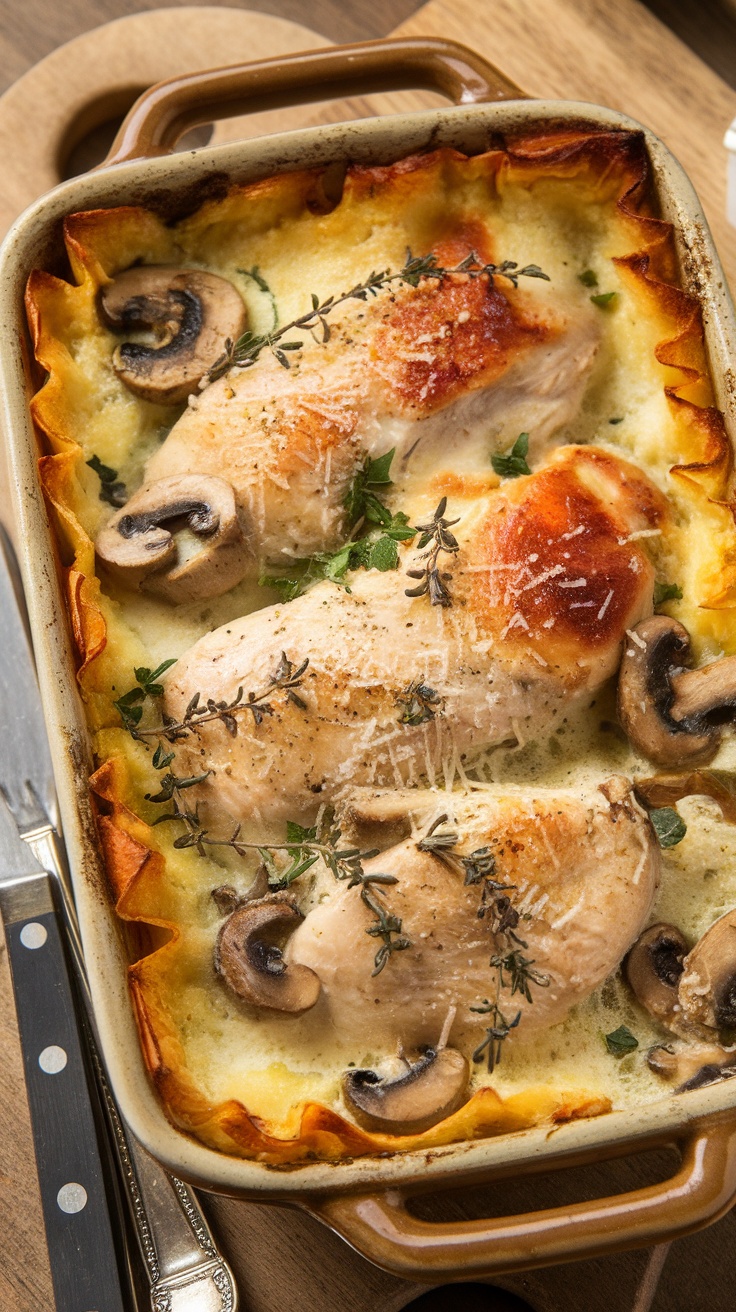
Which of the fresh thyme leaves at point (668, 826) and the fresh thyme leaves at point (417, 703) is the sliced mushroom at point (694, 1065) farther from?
the fresh thyme leaves at point (417, 703)

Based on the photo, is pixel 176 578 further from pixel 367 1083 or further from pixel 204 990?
pixel 367 1083

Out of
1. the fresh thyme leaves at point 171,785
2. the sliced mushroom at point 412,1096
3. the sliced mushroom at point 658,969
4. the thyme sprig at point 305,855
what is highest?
the fresh thyme leaves at point 171,785

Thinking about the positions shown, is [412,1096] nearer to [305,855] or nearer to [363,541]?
[305,855]

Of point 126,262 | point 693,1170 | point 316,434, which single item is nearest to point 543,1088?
point 693,1170

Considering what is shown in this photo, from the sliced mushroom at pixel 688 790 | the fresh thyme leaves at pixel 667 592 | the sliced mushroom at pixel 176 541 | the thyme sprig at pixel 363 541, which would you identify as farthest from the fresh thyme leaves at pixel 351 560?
the sliced mushroom at pixel 688 790

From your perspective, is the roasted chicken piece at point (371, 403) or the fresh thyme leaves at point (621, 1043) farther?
the roasted chicken piece at point (371, 403)
